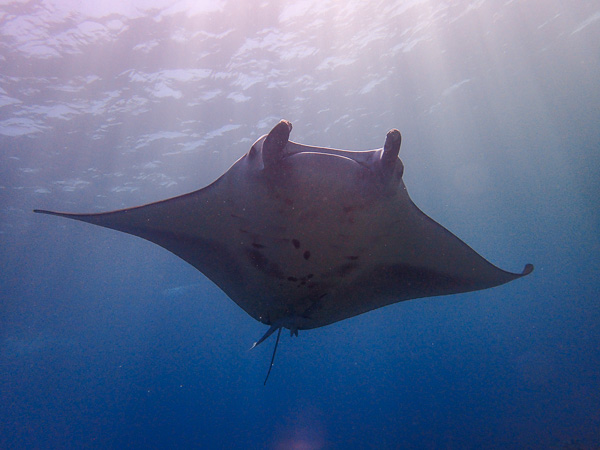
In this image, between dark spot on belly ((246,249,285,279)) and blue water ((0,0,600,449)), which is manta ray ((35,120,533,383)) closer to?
dark spot on belly ((246,249,285,279))

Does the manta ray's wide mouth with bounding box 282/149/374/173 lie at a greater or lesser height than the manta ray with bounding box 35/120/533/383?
greater

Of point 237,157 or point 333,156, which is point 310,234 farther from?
point 237,157

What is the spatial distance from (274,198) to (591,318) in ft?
142

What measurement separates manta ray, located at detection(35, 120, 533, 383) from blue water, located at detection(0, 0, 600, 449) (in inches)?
402

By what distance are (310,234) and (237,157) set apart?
1685cm

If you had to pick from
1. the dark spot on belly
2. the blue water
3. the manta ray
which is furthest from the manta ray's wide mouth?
the blue water

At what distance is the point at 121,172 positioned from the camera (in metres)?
17.8

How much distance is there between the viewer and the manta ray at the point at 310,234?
8.31 ft

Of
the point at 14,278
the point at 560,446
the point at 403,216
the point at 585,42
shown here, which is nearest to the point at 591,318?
the point at 560,446

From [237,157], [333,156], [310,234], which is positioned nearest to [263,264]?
[310,234]

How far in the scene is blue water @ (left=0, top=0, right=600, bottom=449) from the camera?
12.2 m

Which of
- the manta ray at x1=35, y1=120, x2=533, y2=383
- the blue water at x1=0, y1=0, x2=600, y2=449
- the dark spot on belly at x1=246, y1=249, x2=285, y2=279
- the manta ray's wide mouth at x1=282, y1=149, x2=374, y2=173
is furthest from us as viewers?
the blue water at x1=0, y1=0, x2=600, y2=449

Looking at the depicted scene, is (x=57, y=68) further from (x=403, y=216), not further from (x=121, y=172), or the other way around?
(x=403, y=216)

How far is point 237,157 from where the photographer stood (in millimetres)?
18953
